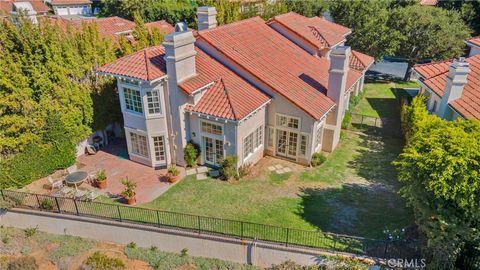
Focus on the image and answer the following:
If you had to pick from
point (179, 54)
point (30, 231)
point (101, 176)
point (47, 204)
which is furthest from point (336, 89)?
point (30, 231)

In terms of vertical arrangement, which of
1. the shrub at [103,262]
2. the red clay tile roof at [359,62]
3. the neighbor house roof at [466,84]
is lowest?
the shrub at [103,262]

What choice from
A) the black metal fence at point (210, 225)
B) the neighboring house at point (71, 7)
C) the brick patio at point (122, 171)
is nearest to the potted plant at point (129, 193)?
the brick patio at point (122, 171)

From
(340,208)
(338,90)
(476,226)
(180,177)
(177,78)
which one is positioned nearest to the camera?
(476,226)

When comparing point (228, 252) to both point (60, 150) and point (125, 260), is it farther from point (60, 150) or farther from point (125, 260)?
point (60, 150)

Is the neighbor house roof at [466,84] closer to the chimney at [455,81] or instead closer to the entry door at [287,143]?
the chimney at [455,81]

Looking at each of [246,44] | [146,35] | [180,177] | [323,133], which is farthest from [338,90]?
[146,35]

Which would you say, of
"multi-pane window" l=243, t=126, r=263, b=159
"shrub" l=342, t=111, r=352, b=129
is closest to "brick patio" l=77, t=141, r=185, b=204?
"multi-pane window" l=243, t=126, r=263, b=159
